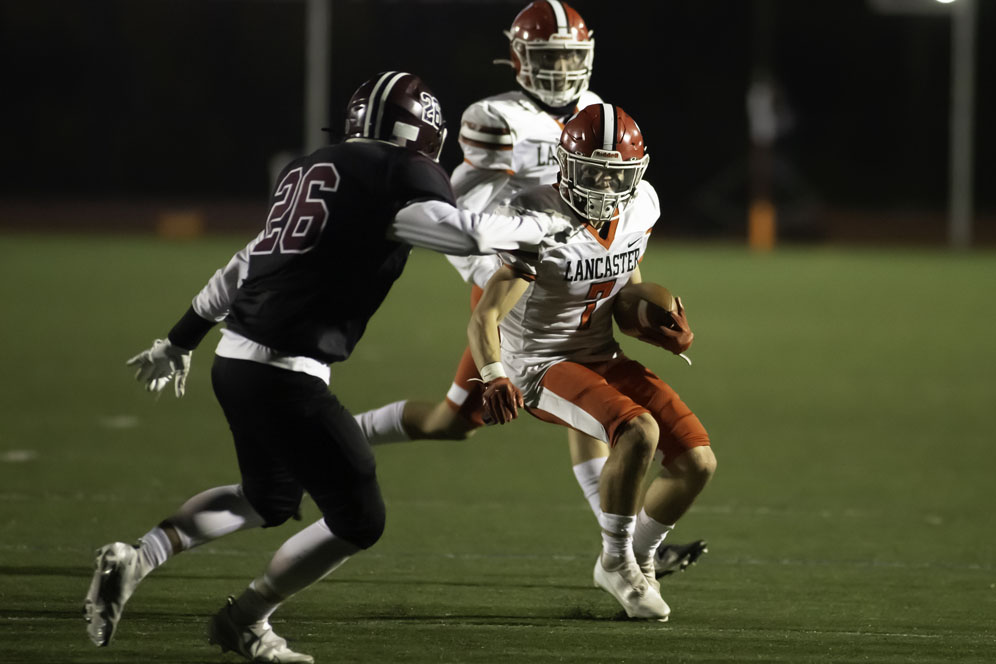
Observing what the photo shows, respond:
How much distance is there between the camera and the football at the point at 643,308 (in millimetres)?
4520

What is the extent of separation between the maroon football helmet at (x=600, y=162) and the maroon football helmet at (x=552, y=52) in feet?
2.79

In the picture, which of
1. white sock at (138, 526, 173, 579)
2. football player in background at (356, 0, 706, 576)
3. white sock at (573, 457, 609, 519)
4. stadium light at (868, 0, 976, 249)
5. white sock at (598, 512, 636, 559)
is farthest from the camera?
stadium light at (868, 0, 976, 249)

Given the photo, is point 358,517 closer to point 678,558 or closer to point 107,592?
point 107,592

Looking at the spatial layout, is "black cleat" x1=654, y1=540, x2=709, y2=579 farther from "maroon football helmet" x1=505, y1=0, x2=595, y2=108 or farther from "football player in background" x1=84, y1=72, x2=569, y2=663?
"maroon football helmet" x1=505, y1=0, x2=595, y2=108

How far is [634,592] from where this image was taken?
169 inches

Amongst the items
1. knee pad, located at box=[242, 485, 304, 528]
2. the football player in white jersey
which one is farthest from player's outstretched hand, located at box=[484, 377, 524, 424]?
knee pad, located at box=[242, 485, 304, 528]

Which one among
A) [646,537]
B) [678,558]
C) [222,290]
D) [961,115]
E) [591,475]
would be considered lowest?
[678,558]

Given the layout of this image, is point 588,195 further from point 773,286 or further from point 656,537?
point 773,286

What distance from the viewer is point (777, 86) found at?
1133 inches

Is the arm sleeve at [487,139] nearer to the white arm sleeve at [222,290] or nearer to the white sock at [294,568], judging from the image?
the white arm sleeve at [222,290]

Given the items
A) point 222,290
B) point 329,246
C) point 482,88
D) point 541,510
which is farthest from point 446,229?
point 482,88

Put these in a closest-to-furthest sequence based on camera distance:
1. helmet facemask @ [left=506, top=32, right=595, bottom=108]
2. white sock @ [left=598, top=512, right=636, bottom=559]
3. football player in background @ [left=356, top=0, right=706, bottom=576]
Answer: white sock @ [left=598, top=512, right=636, bottom=559], football player in background @ [left=356, top=0, right=706, bottom=576], helmet facemask @ [left=506, top=32, right=595, bottom=108]

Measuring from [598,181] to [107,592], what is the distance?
1.81 m

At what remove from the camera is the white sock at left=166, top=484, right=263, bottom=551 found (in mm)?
3889
